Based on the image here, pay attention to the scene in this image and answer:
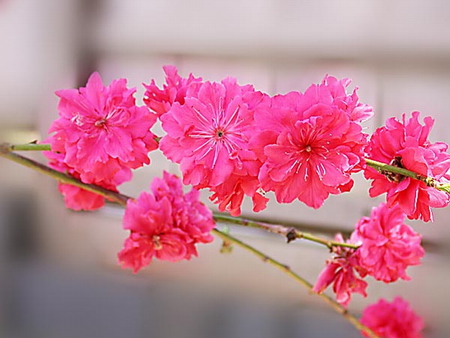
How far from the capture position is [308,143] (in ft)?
1.26

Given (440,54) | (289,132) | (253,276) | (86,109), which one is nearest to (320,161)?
(289,132)

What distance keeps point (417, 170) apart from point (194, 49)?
3.30 feet

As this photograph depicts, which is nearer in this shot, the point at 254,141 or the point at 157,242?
the point at 254,141

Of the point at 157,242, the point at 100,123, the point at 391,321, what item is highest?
the point at 100,123

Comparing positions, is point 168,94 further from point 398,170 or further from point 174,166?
A: point 174,166

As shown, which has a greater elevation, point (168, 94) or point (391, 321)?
point (168, 94)

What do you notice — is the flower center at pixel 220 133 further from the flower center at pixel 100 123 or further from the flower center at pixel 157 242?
the flower center at pixel 157 242

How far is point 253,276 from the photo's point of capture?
138 centimetres

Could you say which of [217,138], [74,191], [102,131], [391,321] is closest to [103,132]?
[102,131]

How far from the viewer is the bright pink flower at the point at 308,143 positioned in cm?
37

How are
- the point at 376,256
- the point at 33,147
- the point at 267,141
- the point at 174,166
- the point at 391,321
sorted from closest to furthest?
the point at 267,141
the point at 33,147
the point at 376,256
the point at 391,321
the point at 174,166

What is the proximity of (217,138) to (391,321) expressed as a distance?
56 cm

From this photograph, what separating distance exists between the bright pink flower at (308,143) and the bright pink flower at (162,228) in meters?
0.24

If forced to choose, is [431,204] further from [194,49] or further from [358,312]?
[194,49]
